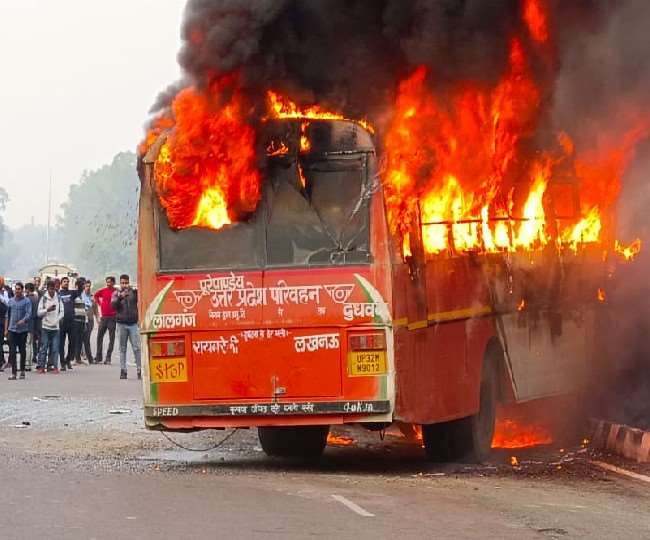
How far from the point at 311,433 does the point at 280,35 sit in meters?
3.97

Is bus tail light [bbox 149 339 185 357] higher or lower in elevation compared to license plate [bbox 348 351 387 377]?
higher

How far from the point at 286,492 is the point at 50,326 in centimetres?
1718

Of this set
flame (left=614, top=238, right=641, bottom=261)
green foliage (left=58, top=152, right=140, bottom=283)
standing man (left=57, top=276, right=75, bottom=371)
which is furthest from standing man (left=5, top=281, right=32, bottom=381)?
green foliage (left=58, top=152, right=140, bottom=283)

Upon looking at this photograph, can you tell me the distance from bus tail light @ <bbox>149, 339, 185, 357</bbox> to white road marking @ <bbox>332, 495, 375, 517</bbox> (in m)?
2.38

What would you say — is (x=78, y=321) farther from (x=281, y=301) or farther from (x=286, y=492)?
(x=286, y=492)

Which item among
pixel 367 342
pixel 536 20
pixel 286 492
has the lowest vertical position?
pixel 286 492

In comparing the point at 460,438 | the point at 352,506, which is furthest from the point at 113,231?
the point at 352,506

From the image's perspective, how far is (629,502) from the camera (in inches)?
456

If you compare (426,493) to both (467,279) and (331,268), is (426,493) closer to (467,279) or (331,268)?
(331,268)

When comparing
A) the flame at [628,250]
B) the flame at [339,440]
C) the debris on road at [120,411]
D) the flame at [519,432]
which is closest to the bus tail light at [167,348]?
the flame at [339,440]

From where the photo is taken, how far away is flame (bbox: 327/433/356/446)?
16.3 metres

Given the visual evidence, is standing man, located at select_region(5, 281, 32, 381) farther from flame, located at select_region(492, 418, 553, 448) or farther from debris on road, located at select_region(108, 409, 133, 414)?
flame, located at select_region(492, 418, 553, 448)

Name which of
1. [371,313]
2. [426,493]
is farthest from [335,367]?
[426,493]

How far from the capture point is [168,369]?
12766 millimetres
